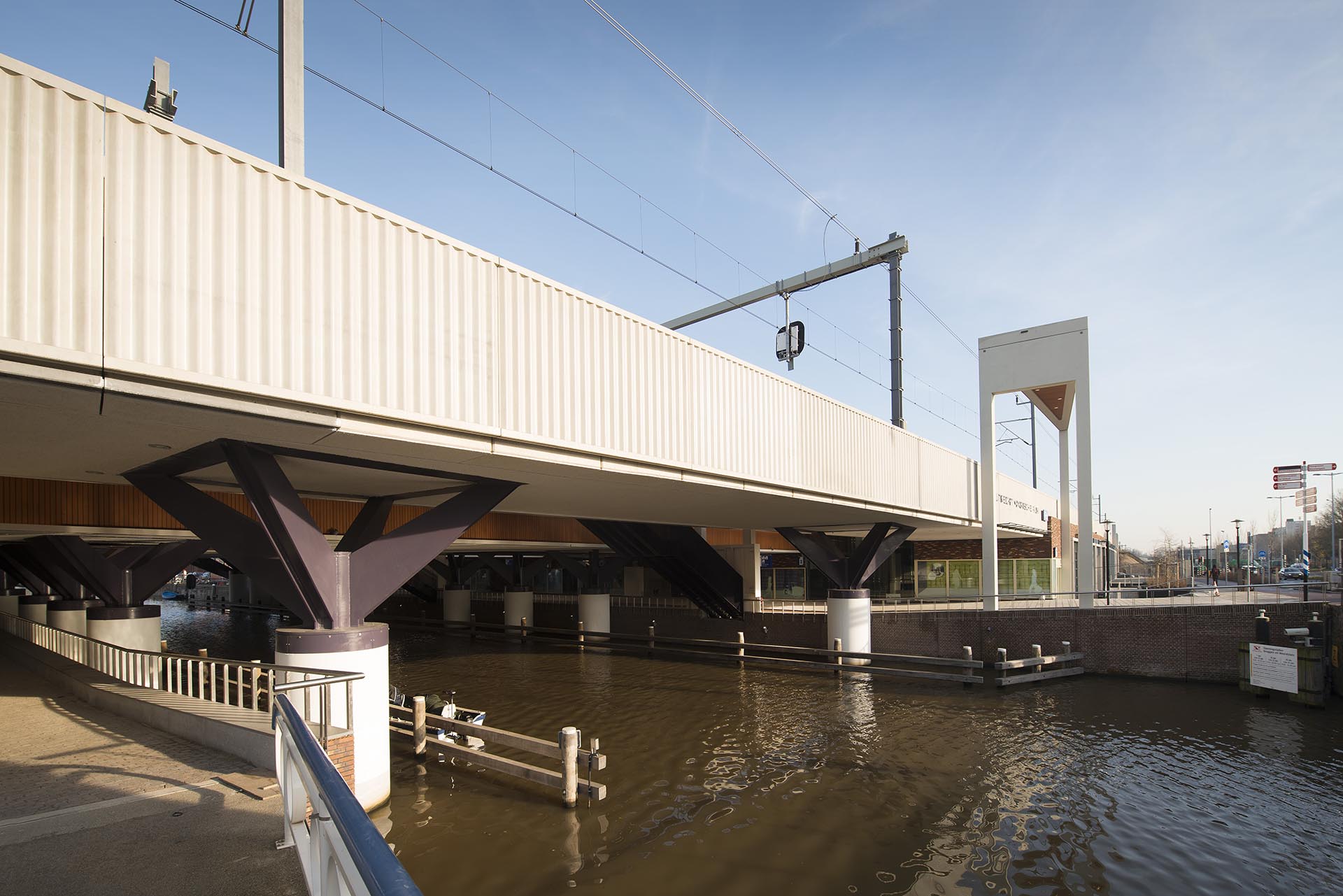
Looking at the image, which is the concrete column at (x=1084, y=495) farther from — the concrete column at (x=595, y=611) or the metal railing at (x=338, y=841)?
the metal railing at (x=338, y=841)

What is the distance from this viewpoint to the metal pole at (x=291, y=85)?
7.54 m

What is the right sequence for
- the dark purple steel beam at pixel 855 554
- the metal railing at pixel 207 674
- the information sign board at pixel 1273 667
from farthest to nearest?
the dark purple steel beam at pixel 855 554 < the information sign board at pixel 1273 667 < the metal railing at pixel 207 674

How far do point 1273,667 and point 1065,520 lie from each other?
1400 centimetres

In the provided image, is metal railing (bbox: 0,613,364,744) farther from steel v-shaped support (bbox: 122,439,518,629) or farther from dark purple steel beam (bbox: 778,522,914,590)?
dark purple steel beam (bbox: 778,522,914,590)

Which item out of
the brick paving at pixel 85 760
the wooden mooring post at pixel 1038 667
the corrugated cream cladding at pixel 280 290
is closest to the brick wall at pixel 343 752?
the brick paving at pixel 85 760

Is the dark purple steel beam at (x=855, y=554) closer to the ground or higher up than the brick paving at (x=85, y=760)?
higher up

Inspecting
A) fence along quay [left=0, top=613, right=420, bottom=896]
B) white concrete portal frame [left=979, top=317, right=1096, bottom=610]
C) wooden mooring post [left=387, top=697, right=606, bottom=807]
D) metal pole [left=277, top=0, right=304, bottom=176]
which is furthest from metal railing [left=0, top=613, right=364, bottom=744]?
white concrete portal frame [left=979, top=317, right=1096, bottom=610]

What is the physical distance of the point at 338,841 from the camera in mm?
2240

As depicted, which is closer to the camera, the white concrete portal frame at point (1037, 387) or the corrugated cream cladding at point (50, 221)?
the corrugated cream cladding at point (50, 221)

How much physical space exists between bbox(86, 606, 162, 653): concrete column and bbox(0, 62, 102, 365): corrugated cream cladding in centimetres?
1730

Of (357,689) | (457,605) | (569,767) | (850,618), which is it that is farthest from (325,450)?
(457,605)

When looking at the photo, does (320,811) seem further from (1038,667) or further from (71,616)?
(71,616)

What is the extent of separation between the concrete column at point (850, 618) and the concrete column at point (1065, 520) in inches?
443

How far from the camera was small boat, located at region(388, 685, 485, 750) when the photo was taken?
12.4 meters
